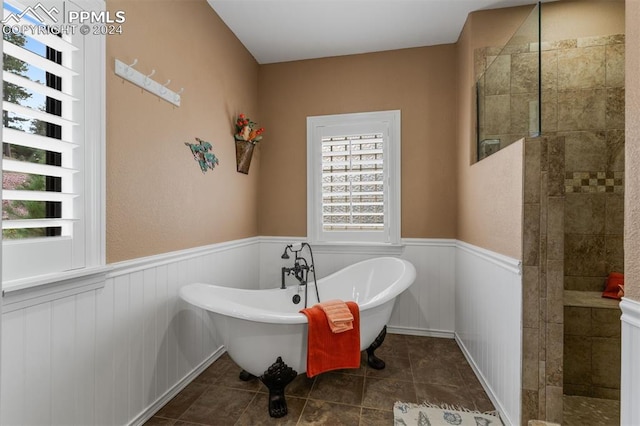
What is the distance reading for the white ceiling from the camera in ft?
7.73

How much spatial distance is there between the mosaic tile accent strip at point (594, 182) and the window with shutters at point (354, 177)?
52.1 inches

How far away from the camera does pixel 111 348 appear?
5.07 feet

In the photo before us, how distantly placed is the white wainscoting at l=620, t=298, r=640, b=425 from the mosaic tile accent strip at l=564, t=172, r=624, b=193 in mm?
1693

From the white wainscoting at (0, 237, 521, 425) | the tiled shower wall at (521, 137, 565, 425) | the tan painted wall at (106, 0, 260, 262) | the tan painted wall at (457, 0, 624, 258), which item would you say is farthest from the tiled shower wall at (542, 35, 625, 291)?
the tan painted wall at (106, 0, 260, 262)

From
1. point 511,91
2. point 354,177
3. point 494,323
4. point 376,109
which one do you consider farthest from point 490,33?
point 494,323

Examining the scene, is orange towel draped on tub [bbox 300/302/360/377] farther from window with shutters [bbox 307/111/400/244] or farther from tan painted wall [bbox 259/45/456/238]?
tan painted wall [bbox 259/45/456/238]

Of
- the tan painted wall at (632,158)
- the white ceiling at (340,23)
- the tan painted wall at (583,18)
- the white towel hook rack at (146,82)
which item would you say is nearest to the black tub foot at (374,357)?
the tan painted wall at (632,158)

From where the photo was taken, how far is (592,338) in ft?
6.42

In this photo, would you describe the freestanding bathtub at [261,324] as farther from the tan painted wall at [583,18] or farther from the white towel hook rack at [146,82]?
the tan painted wall at [583,18]

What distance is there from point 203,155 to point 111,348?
1.34 metres

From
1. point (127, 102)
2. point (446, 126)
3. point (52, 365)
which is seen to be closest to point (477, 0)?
point (446, 126)

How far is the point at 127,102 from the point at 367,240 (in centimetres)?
221

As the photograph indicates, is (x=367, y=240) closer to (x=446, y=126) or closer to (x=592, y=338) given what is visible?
(x=446, y=126)

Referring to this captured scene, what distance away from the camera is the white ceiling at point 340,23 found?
236 centimetres
